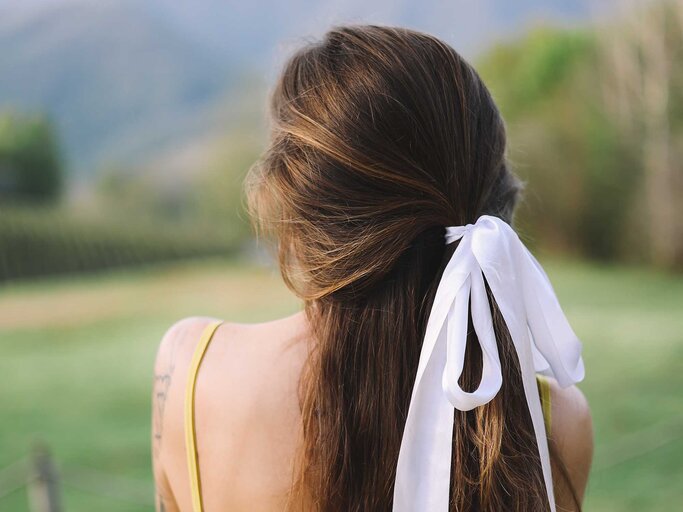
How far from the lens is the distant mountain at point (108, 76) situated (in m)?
11.9

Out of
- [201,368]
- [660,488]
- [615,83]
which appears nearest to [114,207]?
[615,83]

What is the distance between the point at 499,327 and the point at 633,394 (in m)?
4.09

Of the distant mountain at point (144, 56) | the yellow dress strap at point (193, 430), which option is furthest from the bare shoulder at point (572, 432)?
the distant mountain at point (144, 56)

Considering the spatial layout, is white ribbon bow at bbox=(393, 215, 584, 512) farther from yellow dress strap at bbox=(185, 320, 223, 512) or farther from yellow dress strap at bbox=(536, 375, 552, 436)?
yellow dress strap at bbox=(185, 320, 223, 512)

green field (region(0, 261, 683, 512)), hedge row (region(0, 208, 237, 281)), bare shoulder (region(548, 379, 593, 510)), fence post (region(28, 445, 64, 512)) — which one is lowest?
green field (region(0, 261, 683, 512))

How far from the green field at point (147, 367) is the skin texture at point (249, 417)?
75.1 inches

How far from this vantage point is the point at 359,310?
2.59 ft

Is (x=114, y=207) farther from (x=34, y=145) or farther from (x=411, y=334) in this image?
(x=411, y=334)

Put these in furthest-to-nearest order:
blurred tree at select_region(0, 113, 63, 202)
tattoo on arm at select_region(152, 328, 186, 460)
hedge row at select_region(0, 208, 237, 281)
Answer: blurred tree at select_region(0, 113, 63, 202) → hedge row at select_region(0, 208, 237, 281) → tattoo on arm at select_region(152, 328, 186, 460)

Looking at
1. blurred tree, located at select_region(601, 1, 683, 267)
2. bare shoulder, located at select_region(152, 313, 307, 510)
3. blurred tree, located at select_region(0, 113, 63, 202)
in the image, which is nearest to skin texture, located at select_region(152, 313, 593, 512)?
bare shoulder, located at select_region(152, 313, 307, 510)

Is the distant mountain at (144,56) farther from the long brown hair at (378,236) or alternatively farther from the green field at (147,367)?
the long brown hair at (378,236)

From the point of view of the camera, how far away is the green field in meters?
3.32

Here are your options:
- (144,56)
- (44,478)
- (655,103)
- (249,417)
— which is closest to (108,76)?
(144,56)

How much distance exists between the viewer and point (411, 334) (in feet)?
2.59
